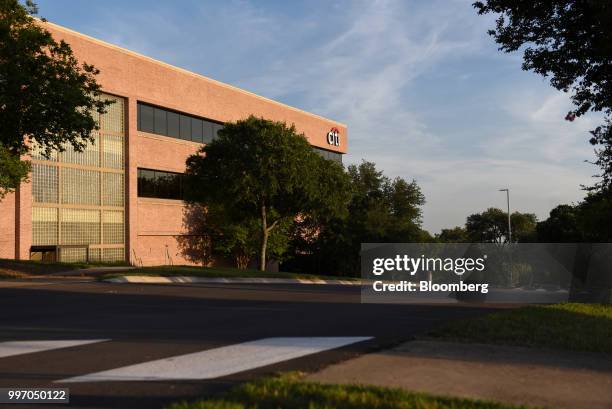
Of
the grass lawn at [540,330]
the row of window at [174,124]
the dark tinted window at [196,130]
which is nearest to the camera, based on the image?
the grass lawn at [540,330]

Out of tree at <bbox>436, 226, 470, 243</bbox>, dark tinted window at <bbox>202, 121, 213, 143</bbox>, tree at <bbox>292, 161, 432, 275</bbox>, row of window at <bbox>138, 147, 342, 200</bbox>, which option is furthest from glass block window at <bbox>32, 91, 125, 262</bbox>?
tree at <bbox>436, 226, 470, 243</bbox>

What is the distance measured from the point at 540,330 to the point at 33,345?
738cm

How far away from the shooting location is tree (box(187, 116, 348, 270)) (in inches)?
1396

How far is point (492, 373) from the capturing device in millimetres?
6512

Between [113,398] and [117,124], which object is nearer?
[113,398]

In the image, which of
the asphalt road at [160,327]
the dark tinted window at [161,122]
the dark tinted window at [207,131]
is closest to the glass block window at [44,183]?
the dark tinted window at [161,122]

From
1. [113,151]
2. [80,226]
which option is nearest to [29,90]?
[80,226]

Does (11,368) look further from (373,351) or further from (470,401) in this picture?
(470,401)

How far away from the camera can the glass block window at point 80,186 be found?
120ft

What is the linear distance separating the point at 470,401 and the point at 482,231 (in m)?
105

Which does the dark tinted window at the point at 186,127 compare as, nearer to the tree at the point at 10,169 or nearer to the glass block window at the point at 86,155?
the glass block window at the point at 86,155

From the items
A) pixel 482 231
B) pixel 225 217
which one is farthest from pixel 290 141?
pixel 482 231

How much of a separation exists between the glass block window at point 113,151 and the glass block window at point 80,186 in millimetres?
1207

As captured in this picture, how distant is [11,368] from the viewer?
6770 millimetres
